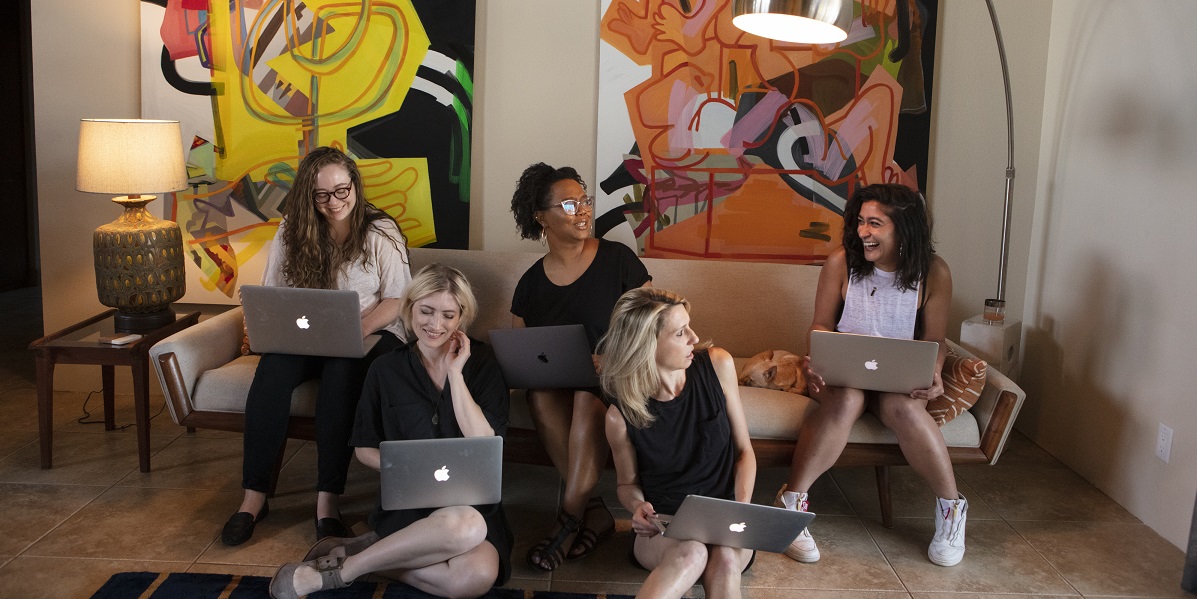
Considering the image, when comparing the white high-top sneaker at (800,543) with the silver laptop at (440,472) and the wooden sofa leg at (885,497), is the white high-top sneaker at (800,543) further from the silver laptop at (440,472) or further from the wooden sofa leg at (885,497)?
the silver laptop at (440,472)

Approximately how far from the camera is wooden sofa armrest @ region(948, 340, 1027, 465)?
3049 millimetres

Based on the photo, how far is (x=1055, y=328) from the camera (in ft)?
12.6

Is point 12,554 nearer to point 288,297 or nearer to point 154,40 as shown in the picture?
point 288,297

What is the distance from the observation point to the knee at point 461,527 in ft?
8.46

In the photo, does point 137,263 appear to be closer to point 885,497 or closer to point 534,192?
point 534,192

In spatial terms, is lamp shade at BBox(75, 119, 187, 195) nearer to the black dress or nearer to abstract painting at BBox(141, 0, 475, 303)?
abstract painting at BBox(141, 0, 475, 303)

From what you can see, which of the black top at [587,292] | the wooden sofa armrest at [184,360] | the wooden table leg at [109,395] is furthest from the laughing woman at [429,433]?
the wooden table leg at [109,395]

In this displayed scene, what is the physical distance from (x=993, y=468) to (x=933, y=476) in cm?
86

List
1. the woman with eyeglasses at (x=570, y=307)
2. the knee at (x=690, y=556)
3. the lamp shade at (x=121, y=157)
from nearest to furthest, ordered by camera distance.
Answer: the knee at (x=690, y=556) → the woman with eyeglasses at (x=570, y=307) → the lamp shade at (x=121, y=157)

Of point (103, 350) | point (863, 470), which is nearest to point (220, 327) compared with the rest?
point (103, 350)

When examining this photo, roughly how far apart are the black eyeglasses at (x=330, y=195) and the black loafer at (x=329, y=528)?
3.44 feet

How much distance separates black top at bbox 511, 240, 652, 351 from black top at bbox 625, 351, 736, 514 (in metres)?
0.68

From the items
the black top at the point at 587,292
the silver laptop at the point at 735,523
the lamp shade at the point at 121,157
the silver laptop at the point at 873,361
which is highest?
the lamp shade at the point at 121,157

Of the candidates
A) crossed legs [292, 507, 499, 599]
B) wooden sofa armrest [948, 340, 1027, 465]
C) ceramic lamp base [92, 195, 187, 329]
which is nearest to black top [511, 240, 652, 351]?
crossed legs [292, 507, 499, 599]
